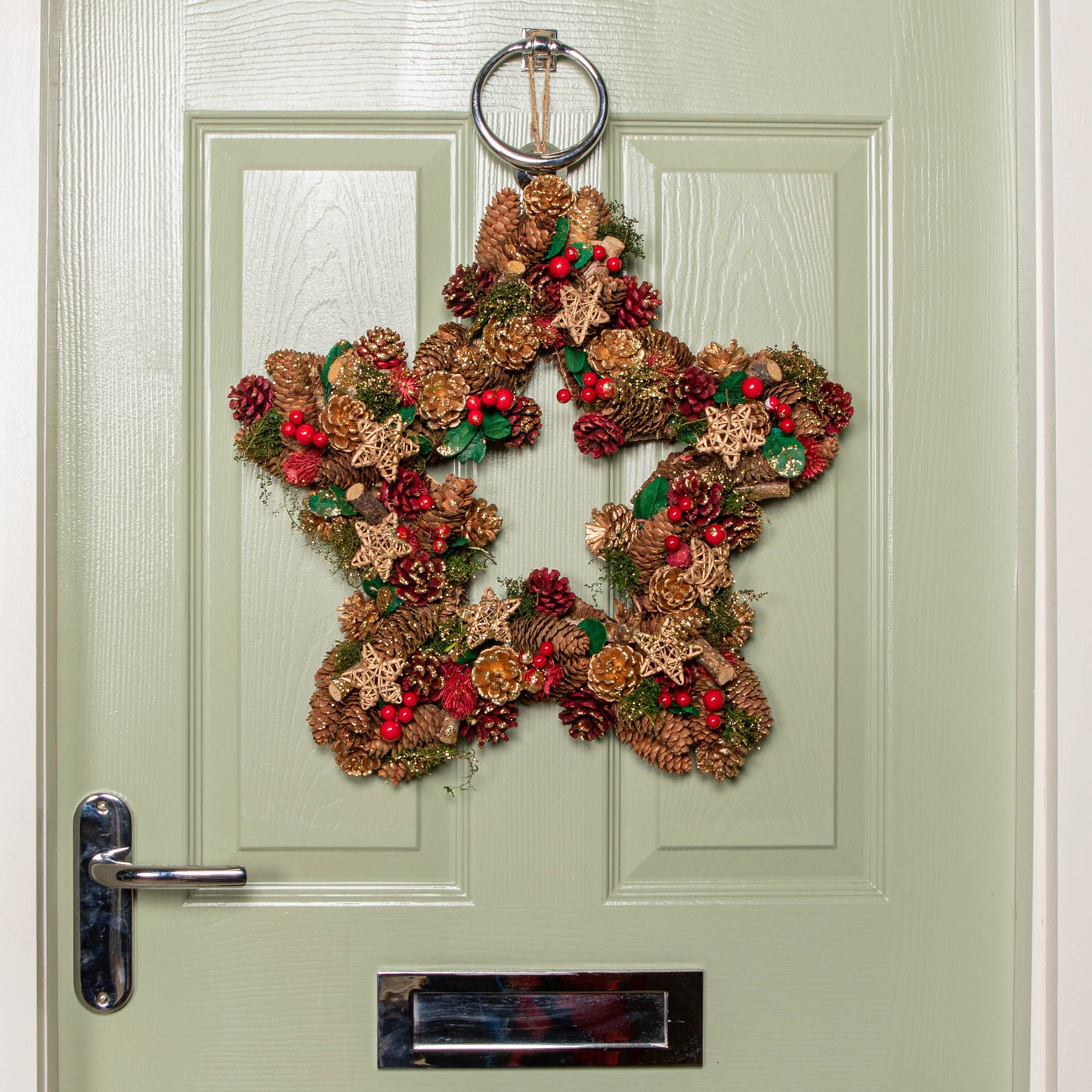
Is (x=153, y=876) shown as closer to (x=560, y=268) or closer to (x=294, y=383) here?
(x=294, y=383)

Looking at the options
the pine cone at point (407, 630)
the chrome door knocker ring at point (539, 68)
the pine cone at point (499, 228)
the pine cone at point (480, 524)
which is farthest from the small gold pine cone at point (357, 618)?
the chrome door knocker ring at point (539, 68)

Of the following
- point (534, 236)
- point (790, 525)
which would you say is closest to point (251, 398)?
point (534, 236)

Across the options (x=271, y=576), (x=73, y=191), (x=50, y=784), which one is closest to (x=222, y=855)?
(x=50, y=784)

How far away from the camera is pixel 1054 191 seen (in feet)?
2.31

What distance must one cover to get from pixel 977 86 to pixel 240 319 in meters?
0.75

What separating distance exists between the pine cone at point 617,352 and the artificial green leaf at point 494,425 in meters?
0.10

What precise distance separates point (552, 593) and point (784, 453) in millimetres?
249

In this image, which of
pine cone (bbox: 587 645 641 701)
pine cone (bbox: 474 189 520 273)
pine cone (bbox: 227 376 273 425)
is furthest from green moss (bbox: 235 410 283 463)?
pine cone (bbox: 587 645 641 701)

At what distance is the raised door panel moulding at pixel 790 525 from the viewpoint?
0.75m

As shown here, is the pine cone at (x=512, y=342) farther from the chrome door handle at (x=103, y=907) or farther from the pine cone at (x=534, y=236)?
the chrome door handle at (x=103, y=907)

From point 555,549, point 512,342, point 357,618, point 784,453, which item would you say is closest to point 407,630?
point 357,618

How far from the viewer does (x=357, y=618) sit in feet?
2.33

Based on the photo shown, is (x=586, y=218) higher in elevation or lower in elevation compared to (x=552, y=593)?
higher

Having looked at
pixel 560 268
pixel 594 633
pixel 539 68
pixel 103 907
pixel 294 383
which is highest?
pixel 539 68
